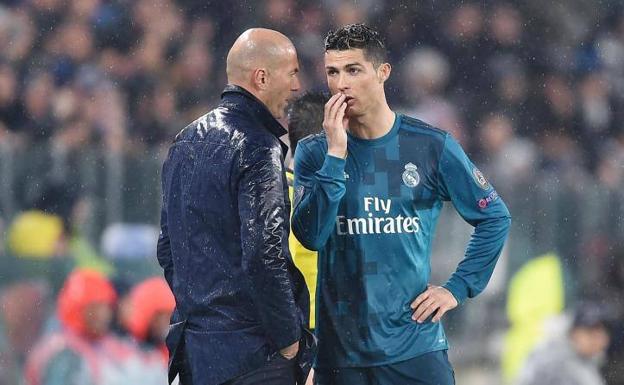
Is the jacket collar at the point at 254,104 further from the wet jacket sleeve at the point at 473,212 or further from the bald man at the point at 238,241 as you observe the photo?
the wet jacket sleeve at the point at 473,212

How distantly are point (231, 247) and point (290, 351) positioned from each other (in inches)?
13.7

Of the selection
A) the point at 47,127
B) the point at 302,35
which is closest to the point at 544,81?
the point at 302,35

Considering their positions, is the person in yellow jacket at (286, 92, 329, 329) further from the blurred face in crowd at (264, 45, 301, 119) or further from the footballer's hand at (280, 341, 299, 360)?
the footballer's hand at (280, 341, 299, 360)

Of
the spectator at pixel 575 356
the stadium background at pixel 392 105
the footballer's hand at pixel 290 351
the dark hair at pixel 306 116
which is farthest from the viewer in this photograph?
the spectator at pixel 575 356

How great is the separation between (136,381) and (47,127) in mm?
1750

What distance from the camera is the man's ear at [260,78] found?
11.4 feet

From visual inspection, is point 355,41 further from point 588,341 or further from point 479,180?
point 588,341

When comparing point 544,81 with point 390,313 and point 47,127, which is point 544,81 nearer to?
point 47,127

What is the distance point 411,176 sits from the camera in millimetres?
3584

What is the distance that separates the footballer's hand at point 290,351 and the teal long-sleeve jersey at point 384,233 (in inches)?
9.6

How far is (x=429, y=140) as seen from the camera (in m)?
3.61

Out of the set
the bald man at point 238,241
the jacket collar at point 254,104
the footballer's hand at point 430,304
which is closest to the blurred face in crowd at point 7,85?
the bald man at point 238,241

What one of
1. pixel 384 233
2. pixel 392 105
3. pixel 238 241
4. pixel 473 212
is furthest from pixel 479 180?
pixel 392 105

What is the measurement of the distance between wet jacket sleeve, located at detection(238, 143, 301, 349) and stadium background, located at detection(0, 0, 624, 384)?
345cm
